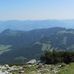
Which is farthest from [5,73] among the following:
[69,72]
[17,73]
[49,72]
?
[69,72]

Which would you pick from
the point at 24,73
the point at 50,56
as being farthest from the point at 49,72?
the point at 50,56

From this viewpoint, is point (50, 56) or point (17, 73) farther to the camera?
point (50, 56)

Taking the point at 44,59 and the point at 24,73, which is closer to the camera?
the point at 24,73

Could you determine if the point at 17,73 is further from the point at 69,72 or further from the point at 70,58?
the point at 70,58

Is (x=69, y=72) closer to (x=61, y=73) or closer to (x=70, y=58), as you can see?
(x=61, y=73)

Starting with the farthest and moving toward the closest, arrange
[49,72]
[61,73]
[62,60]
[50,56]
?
[50,56] < [62,60] < [49,72] < [61,73]

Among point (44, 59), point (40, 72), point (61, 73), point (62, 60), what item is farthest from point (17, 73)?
point (44, 59)

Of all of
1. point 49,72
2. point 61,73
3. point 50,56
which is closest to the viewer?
point 61,73

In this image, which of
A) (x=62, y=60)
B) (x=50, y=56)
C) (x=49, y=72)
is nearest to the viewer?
(x=49, y=72)
